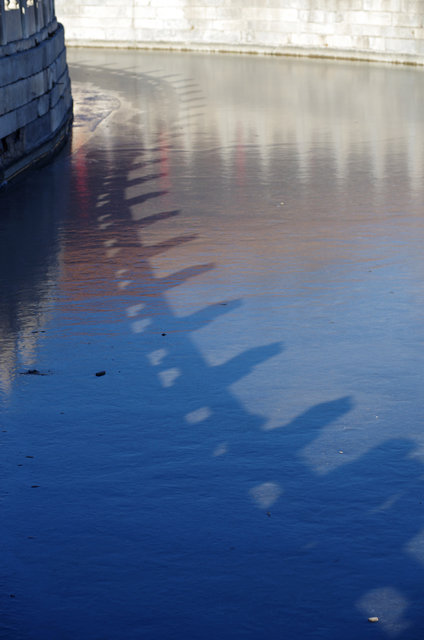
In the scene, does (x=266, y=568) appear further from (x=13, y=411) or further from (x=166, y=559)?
(x=13, y=411)

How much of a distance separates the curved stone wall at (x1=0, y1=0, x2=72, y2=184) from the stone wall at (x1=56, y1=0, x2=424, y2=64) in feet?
53.4

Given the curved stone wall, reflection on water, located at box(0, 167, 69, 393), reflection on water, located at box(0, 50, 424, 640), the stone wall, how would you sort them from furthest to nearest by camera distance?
the stone wall, the curved stone wall, reflection on water, located at box(0, 167, 69, 393), reflection on water, located at box(0, 50, 424, 640)

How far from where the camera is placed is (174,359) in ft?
25.9

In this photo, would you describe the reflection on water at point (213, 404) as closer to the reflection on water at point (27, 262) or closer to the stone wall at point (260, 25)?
the reflection on water at point (27, 262)

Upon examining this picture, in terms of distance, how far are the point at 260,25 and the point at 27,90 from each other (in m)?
23.9

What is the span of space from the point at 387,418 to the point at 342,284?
3256 millimetres

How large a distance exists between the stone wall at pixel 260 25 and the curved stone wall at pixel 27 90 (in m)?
16.3

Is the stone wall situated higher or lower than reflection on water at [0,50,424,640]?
higher

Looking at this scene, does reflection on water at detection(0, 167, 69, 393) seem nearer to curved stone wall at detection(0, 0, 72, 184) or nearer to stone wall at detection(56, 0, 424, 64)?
curved stone wall at detection(0, 0, 72, 184)

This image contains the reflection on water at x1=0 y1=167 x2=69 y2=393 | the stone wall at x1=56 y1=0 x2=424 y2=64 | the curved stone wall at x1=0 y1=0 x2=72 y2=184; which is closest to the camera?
the reflection on water at x1=0 y1=167 x2=69 y2=393

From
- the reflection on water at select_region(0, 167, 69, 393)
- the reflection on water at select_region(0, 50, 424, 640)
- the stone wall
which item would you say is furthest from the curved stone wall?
the stone wall

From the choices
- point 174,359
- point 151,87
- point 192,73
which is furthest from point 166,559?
point 192,73

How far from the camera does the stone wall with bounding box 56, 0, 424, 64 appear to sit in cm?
3425

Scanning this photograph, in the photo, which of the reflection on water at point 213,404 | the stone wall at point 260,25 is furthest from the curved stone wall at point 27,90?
the stone wall at point 260,25
